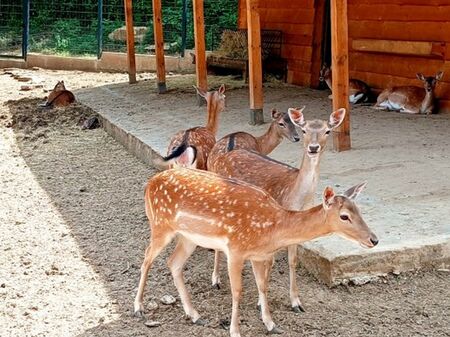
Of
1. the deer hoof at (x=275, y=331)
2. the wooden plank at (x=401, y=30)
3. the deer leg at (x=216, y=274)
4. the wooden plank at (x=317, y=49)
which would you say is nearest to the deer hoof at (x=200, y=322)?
the deer hoof at (x=275, y=331)

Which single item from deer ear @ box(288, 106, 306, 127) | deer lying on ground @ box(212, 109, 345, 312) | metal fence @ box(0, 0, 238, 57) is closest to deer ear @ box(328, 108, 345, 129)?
deer lying on ground @ box(212, 109, 345, 312)

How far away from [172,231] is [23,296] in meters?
1.03

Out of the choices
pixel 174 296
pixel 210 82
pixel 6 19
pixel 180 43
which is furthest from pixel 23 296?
pixel 6 19

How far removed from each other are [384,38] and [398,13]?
0.42 metres

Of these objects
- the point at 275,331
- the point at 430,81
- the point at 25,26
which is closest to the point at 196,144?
the point at 275,331

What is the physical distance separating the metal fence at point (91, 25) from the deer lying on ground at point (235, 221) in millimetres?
12594

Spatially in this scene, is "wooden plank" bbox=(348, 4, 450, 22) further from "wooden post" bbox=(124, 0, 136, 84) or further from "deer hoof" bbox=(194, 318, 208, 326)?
"deer hoof" bbox=(194, 318, 208, 326)

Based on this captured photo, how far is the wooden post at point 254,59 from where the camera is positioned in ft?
25.4

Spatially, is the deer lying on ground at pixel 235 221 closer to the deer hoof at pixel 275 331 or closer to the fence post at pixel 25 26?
the deer hoof at pixel 275 331

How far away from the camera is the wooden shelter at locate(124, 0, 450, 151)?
655 cm

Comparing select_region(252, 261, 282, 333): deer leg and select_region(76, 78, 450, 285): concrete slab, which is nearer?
select_region(252, 261, 282, 333): deer leg

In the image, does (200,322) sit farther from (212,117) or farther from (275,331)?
(212,117)

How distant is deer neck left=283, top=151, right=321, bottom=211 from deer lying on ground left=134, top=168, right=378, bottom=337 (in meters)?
0.35

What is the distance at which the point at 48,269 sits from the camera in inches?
178
